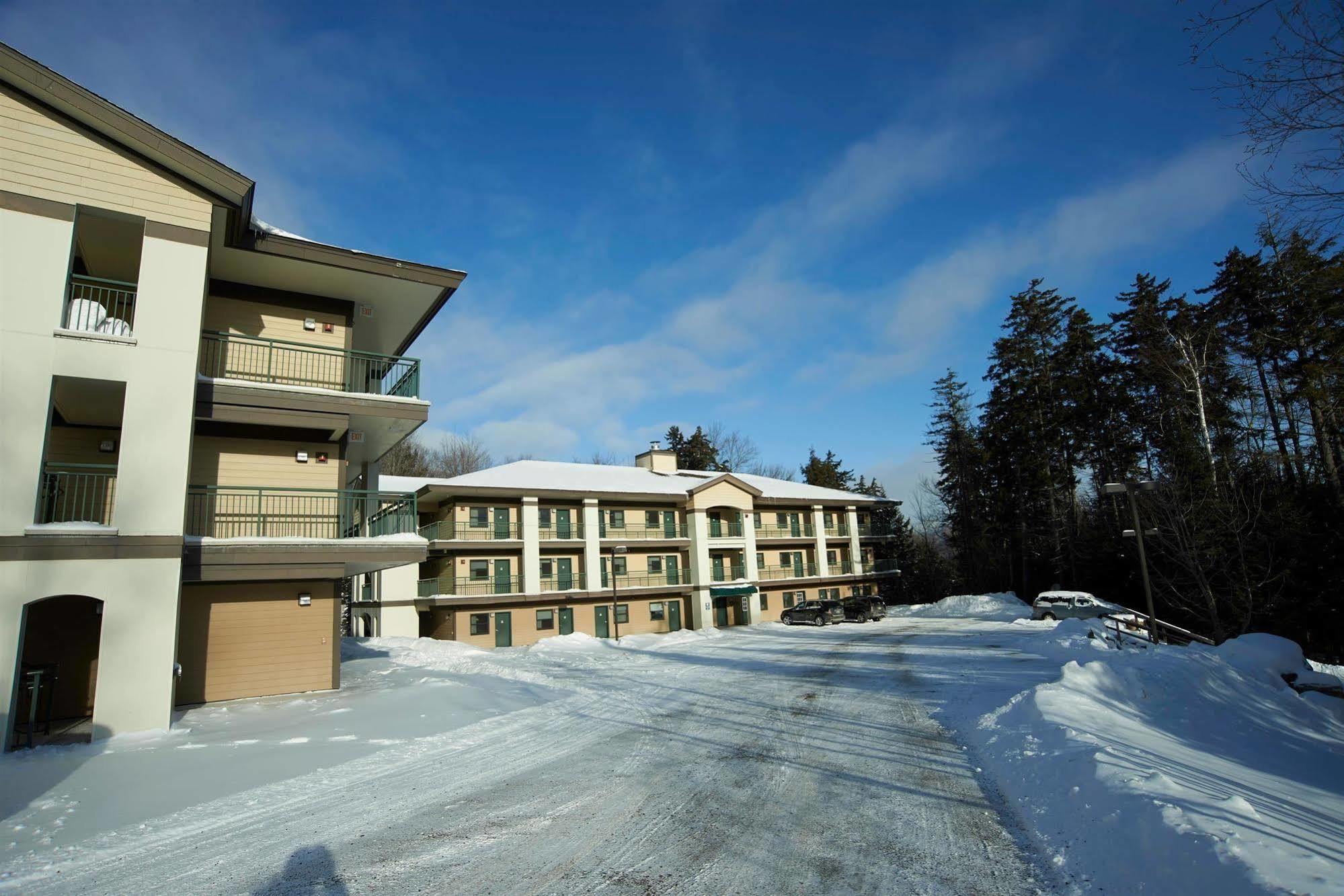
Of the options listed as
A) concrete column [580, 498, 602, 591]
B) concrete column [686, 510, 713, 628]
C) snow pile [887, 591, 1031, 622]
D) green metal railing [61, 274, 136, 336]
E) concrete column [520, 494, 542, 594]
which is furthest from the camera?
concrete column [686, 510, 713, 628]

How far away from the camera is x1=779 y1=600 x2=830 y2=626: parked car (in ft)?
132

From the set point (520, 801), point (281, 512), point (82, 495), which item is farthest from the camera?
point (281, 512)

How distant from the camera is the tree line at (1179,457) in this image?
85.7 feet

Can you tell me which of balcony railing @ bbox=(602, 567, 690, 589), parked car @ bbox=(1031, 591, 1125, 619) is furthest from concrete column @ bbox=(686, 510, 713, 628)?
parked car @ bbox=(1031, 591, 1125, 619)

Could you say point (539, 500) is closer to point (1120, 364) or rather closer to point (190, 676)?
point (190, 676)

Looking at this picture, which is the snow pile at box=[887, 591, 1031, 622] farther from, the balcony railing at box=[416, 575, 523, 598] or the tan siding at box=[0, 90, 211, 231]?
the tan siding at box=[0, 90, 211, 231]

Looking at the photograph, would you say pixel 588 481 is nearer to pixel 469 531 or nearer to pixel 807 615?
pixel 469 531

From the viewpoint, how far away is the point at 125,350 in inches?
497

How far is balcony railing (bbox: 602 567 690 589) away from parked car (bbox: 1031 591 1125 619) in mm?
18777

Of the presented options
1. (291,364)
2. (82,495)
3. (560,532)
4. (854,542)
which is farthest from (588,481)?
(82,495)

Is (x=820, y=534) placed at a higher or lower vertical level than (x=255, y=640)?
higher

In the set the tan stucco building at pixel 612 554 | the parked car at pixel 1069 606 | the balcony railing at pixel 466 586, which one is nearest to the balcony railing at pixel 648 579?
the tan stucco building at pixel 612 554

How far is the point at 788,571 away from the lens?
153 feet

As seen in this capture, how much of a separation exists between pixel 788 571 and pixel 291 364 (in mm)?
35607
